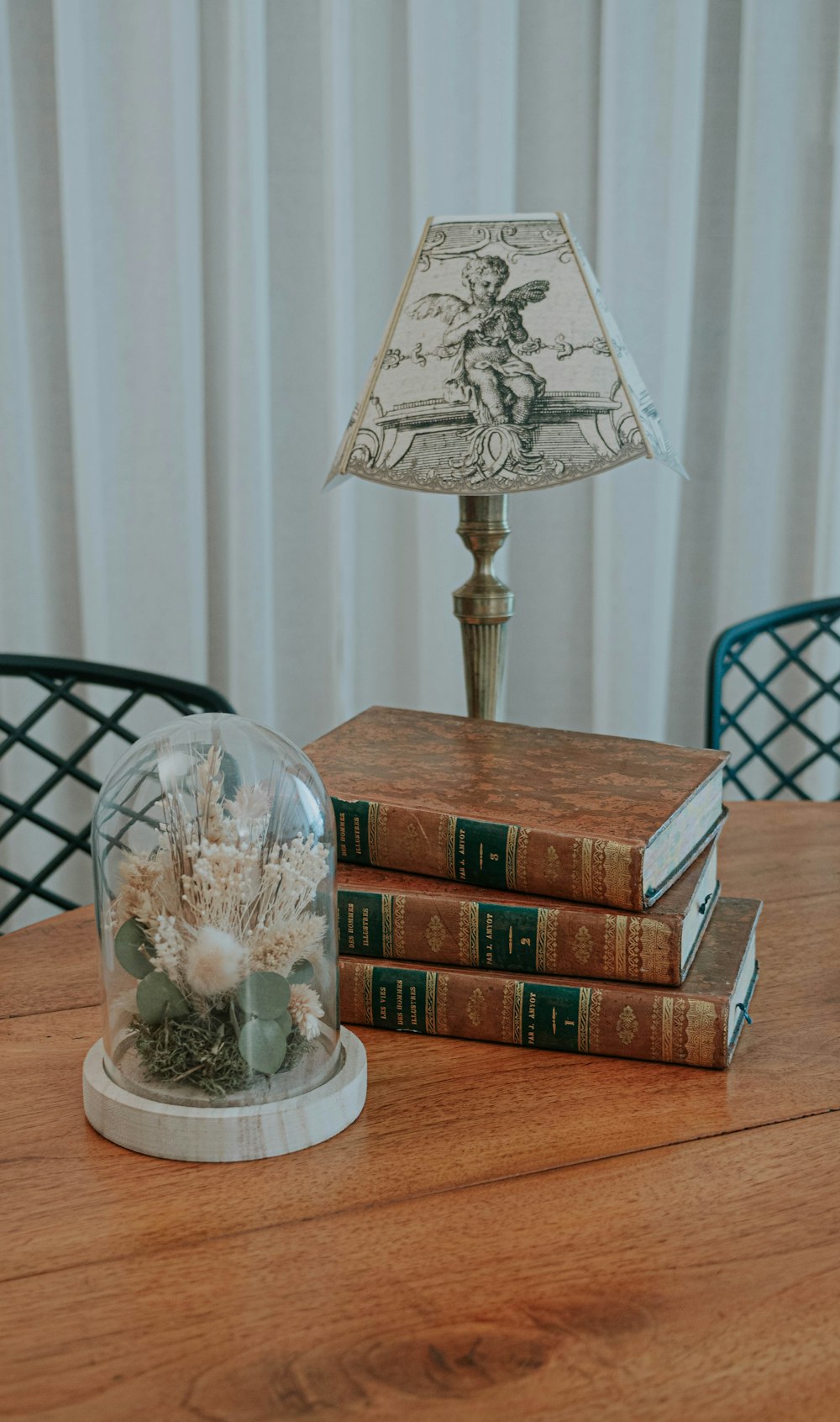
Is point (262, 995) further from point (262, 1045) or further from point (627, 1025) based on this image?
point (627, 1025)

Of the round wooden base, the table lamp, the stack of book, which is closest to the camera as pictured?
the round wooden base

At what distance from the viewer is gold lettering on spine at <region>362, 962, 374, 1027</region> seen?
2.47ft

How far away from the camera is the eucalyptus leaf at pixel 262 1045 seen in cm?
61

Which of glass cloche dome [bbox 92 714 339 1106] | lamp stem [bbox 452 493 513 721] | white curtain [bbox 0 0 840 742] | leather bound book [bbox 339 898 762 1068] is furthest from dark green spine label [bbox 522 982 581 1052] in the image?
white curtain [bbox 0 0 840 742]

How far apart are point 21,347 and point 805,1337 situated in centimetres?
176

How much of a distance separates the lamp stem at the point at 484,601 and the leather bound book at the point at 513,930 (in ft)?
1.16

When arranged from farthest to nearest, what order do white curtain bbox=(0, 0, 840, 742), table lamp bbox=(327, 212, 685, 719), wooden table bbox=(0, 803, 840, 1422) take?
white curtain bbox=(0, 0, 840, 742) < table lamp bbox=(327, 212, 685, 719) < wooden table bbox=(0, 803, 840, 1422)

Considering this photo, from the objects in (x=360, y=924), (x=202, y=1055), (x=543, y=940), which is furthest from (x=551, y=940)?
(x=202, y=1055)

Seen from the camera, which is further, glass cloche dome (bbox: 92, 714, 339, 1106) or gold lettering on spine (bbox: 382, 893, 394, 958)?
gold lettering on spine (bbox: 382, 893, 394, 958)

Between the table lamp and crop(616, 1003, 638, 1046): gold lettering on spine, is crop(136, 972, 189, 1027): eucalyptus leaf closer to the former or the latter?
crop(616, 1003, 638, 1046): gold lettering on spine

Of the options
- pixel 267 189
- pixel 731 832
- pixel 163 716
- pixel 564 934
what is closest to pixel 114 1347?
pixel 564 934

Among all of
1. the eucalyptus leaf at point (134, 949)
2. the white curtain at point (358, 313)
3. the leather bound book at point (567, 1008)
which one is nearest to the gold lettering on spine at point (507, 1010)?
the leather bound book at point (567, 1008)

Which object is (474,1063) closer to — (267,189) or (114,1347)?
(114,1347)

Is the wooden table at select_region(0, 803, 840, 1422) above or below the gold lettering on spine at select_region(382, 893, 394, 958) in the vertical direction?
below
